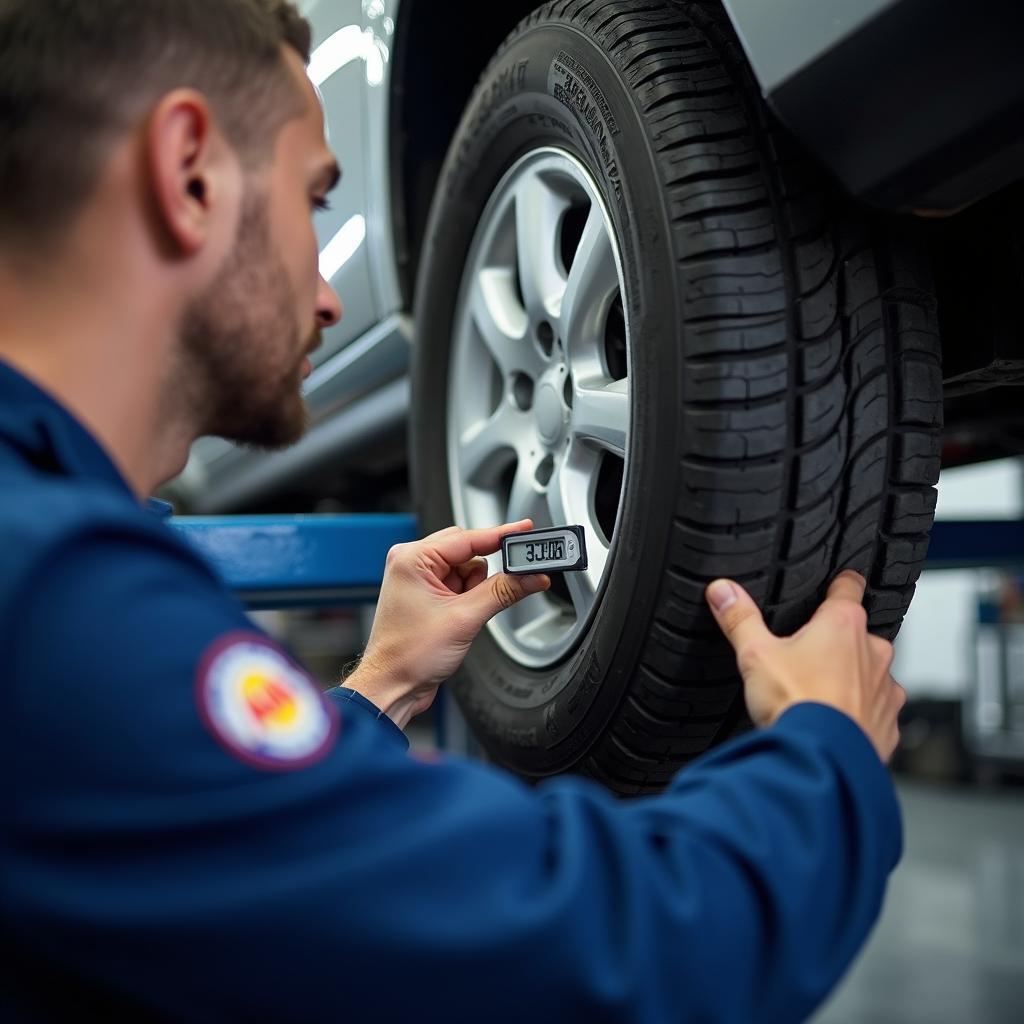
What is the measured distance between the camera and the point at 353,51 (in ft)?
5.12

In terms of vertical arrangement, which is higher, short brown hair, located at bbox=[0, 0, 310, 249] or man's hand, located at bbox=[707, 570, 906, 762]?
short brown hair, located at bbox=[0, 0, 310, 249]

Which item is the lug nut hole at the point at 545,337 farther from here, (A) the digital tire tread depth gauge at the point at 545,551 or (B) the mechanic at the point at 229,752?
(B) the mechanic at the point at 229,752

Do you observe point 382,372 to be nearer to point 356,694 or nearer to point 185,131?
point 356,694

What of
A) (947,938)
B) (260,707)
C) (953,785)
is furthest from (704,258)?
(953,785)

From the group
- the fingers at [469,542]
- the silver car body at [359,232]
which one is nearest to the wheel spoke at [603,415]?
the fingers at [469,542]

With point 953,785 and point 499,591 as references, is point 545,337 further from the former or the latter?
point 953,785

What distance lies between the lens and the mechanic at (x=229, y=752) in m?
0.43

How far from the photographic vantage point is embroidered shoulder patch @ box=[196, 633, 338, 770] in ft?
1.46

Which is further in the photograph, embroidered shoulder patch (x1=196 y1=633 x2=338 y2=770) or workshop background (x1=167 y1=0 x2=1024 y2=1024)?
workshop background (x1=167 y1=0 x2=1024 y2=1024)

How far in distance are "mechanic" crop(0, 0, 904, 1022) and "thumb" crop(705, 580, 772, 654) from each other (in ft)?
0.25

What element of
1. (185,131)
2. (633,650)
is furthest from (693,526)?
(185,131)

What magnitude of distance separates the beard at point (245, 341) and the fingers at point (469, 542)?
12.7 inches

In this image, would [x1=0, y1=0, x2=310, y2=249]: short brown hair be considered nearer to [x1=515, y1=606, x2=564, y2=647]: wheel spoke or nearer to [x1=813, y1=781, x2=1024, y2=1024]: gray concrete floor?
[x1=515, y1=606, x2=564, y2=647]: wheel spoke

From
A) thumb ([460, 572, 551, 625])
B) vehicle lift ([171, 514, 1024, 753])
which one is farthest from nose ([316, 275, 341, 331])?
vehicle lift ([171, 514, 1024, 753])
